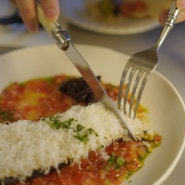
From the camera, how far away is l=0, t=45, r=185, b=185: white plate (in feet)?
5.28

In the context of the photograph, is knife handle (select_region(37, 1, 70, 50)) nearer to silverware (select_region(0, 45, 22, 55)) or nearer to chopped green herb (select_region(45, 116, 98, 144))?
chopped green herb (select_region(45, 116, 98, 144))

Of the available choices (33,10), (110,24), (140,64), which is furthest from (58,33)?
(110,24)

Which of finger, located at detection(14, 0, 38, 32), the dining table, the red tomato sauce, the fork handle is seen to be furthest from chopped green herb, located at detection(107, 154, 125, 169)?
finger, located at detection(14, 0, 38, 32)

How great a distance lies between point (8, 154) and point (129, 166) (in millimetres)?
534

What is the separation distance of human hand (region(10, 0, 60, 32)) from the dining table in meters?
0.42

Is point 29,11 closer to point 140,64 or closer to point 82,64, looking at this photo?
point 82,64

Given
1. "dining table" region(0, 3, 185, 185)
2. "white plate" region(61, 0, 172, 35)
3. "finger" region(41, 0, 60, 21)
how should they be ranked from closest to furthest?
1. "finger" region(41, 0, 60, 21)
2. "dining table" region(0, 3, 185, 185)
3. "white plate" region(61, 0, 172, 35)

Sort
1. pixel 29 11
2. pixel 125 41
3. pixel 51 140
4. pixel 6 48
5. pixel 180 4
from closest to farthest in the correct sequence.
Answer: pixel 51 140 → pixel 180 4 → pixel 29 11 → pixel 6 48 → pixel 125 41

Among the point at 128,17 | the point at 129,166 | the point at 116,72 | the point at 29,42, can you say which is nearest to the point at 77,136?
the point at 129,166

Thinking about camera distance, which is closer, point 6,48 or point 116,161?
point 116,161

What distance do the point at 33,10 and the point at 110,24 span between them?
0.82m

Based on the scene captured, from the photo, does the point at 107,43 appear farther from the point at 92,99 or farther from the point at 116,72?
the point at 92,99

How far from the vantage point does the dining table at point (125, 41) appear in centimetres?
246

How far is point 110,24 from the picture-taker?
2.76m
